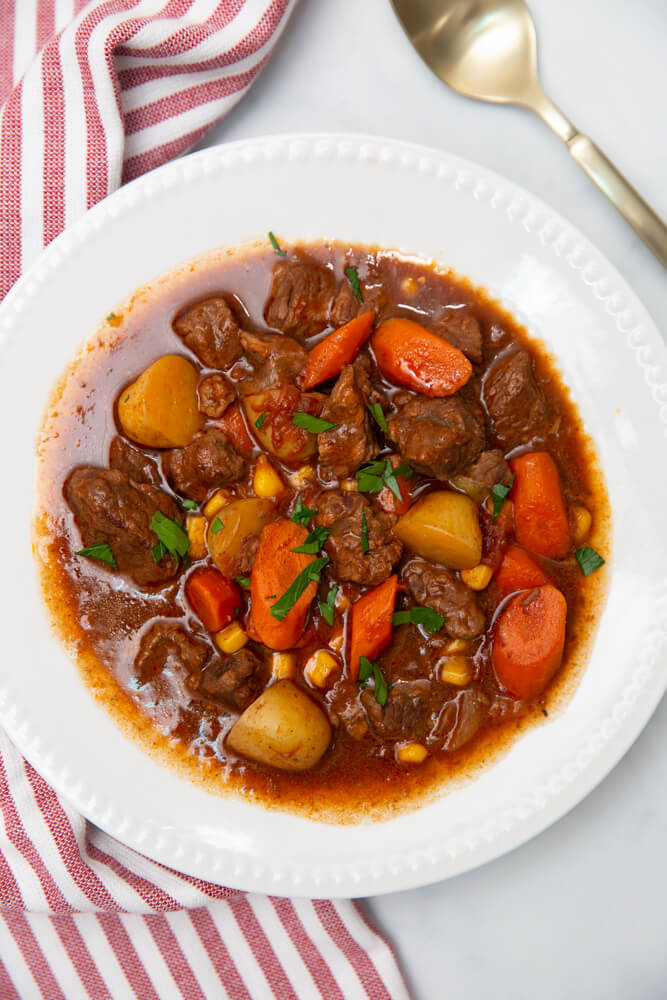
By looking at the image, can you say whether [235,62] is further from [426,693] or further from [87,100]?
[426,693]

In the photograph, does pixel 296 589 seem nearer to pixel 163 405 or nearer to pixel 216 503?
pixel 216 503

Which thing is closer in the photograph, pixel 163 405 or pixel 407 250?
pixel 163 405

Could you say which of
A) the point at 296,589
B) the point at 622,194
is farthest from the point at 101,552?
the point at 622,194

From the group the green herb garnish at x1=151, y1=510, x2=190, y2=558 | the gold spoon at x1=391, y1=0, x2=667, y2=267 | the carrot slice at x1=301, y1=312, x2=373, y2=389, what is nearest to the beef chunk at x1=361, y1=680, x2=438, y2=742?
the green herb garnish at x1=151, y1=510, x2=190, y2=558

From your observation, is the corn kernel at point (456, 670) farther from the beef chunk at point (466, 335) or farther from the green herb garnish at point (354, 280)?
the green herb garnish at point (354, 280)

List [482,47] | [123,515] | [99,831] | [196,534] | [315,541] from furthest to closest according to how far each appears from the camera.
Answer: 1. [99,831]
2. [482,47]
3. [196,534]
4. [315,541]
5. [123,515]

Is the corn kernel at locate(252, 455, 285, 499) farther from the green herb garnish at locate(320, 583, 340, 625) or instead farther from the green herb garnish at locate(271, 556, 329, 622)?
the green herb garnish at locate(320, 583, 340, 625)
